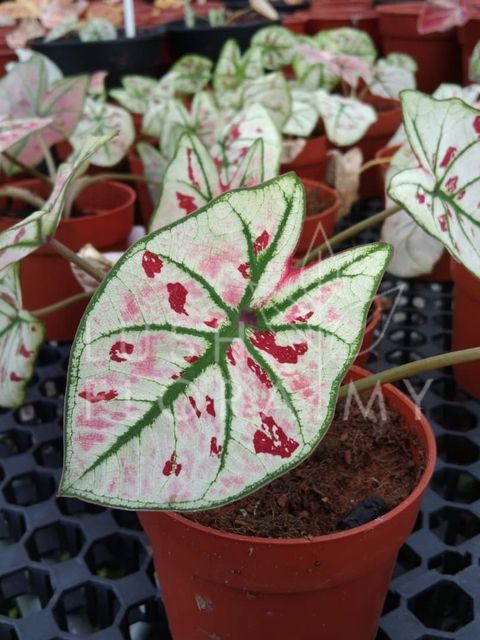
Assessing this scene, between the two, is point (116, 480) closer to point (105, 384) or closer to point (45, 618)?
point (105, 384)

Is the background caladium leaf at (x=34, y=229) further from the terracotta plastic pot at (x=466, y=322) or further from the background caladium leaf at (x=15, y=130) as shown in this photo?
the terracotta plastic pot at (x=466, y=322)

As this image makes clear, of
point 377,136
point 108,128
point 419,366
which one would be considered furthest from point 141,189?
point 419,366

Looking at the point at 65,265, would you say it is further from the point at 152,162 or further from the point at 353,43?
the point at 353,43

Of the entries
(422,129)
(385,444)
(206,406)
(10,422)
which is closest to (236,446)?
(206,406)

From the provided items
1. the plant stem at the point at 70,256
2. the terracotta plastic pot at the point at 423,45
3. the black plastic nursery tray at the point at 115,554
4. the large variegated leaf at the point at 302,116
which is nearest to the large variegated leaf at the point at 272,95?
the large variegated leaf at the point at 302,116

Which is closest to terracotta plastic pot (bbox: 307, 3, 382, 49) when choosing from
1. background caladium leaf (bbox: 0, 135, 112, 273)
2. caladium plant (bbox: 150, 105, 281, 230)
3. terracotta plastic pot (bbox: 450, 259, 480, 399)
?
terracotta plastic pot (bbox: 450, 259, 480, 399)
